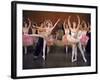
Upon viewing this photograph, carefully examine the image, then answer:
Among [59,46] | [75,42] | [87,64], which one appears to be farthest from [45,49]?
[87,64]

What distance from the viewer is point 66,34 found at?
212 centimetres

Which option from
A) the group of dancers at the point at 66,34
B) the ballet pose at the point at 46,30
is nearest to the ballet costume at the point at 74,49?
the group of dancers at the point at 66,34

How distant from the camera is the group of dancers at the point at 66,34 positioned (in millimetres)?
1988

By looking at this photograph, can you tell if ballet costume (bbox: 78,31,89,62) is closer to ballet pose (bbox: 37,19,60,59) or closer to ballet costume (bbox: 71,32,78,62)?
ballet costume (bbox: 71,32,78,62)

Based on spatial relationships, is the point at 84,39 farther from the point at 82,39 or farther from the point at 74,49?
the point at 74,49

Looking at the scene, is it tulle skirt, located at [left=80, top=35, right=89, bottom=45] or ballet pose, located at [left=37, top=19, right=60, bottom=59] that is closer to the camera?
ballet pose, located at [left=37, top=19, right=60, bottom=59]

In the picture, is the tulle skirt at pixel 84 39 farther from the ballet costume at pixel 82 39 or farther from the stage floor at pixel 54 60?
the stage floor at pixel 54 60

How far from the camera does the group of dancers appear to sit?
1988 millimetres

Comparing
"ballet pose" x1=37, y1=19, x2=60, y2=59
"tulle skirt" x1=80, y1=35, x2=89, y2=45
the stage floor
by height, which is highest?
"ballet pose" x1=37, y1=19, x2=60, y2=59

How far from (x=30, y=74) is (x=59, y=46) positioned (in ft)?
1.18

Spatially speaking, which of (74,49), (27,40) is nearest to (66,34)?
(74,49)

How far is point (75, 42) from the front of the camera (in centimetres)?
215

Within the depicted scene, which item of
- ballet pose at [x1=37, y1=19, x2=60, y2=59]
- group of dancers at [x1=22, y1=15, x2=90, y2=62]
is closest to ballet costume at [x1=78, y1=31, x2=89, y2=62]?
group of dancers at [x1=22, y1=15, x2=90, y2=62]

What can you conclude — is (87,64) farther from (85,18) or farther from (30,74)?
(30,74)
